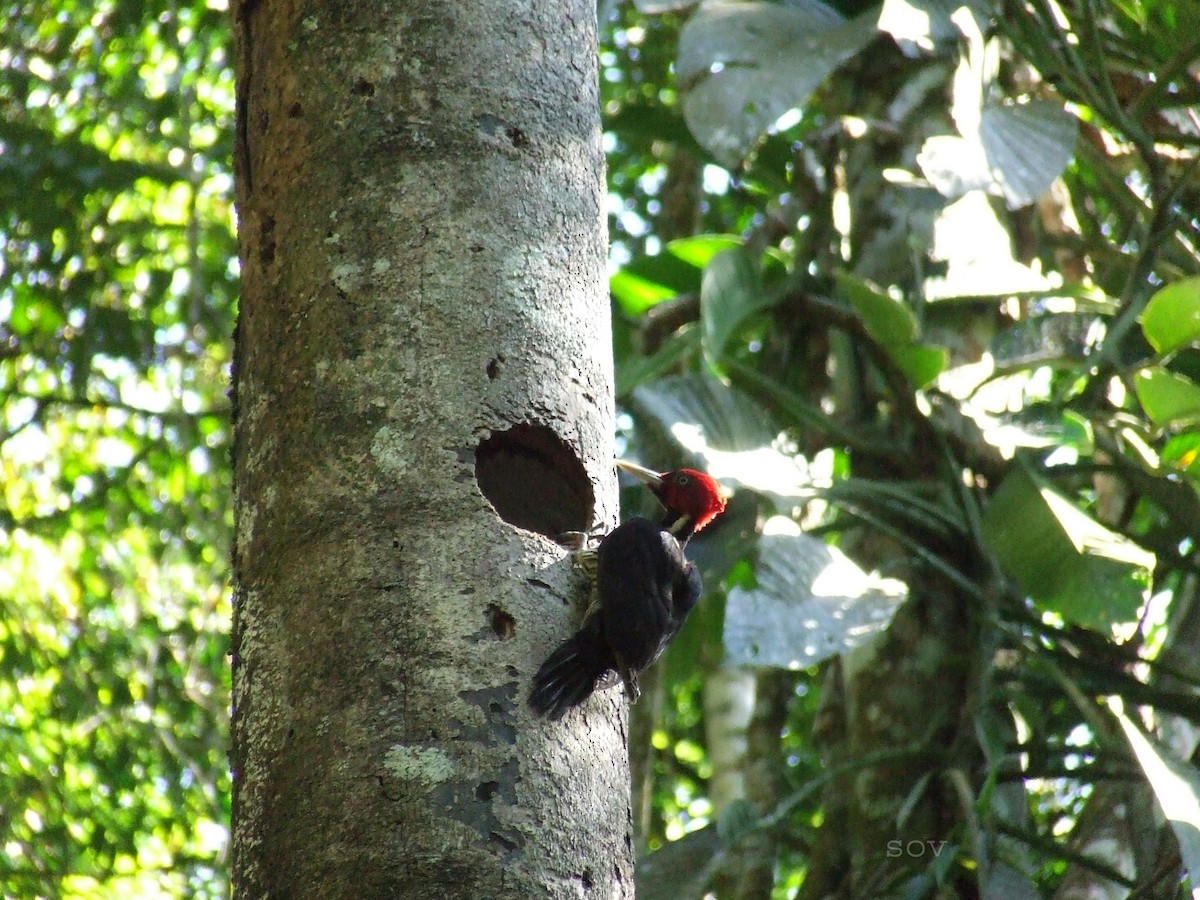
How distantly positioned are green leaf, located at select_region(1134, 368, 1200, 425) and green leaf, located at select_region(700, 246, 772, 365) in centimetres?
111

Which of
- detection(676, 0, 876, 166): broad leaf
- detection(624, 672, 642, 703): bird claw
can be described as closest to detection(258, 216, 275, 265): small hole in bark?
detection(624, 672, 642, 703): bird claw

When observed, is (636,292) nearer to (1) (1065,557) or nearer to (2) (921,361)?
(2) (921,361)

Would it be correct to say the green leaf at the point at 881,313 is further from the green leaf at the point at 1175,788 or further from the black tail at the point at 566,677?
the black tail at the point at 566,677

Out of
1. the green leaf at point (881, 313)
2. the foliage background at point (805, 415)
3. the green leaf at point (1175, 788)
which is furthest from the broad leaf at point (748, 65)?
the green leaf at point (1175, 788)

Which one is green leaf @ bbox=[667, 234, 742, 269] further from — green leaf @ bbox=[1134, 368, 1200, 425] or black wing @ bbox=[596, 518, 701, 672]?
black wing @ bbox=[596, 518, 701, 672]

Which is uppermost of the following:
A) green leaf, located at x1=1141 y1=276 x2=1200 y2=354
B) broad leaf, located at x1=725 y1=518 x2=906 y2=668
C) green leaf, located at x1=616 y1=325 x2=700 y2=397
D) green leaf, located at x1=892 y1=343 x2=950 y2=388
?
green leaf, located at x1=616 y1=325 x2=700 y2=397

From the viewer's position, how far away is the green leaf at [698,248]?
459 cm

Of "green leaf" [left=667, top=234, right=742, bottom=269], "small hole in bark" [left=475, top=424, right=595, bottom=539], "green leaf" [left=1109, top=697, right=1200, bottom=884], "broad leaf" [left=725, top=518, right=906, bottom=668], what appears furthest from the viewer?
"green leaf" [left=667, top=234, right=742, bottom=269]

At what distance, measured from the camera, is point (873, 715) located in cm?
403

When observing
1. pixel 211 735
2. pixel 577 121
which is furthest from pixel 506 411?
pixel 211 735

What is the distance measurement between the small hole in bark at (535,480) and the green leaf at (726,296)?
1.51 metres

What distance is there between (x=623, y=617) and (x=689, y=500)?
4.78 feet

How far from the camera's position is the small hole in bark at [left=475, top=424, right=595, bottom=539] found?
2.16 meters

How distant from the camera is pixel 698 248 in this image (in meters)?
4.63
